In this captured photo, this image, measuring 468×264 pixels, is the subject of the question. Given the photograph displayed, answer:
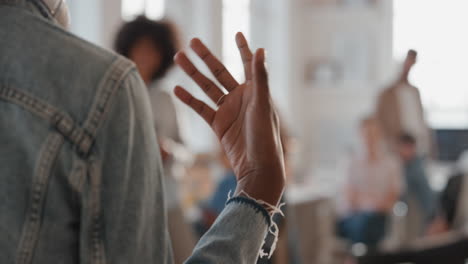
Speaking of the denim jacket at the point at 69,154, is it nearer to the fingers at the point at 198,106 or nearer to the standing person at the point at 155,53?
the fingers at the point at 198,106

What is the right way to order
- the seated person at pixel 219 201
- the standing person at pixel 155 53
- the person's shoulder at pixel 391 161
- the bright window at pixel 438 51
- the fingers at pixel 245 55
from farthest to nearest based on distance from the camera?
the bright window at pixel 438 51, the person's shoulder at pixel 391 161, the seated person at pixel 219 201, the standing person at pixel 155 53, the fingers at pixel 245 55

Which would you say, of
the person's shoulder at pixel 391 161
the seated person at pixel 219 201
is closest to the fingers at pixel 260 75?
the seated person at pixel 219 201

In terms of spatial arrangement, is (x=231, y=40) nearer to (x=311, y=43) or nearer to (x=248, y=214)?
(x=311, y=43)

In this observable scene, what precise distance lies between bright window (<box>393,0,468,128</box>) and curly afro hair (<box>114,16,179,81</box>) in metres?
6.66

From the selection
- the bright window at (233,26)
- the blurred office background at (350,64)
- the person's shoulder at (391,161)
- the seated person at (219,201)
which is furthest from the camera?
the blurred office background at (350,64)

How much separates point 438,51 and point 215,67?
8.49m

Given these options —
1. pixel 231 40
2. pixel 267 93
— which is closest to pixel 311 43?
pixel 231 40

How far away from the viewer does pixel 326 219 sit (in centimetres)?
467

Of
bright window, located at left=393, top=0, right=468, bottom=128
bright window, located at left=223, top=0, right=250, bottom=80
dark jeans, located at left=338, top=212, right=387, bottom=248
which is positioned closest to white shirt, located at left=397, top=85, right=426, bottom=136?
dark jeans, located at left=338, top=212, right=387, bottom=248

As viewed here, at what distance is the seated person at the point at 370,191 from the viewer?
4578mm

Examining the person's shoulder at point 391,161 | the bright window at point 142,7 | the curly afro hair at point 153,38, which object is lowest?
the person's shoulder at point 391,161

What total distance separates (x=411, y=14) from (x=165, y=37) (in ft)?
22.6

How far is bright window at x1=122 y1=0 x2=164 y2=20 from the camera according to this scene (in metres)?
4.87

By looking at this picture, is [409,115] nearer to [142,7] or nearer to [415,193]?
[415,193]
